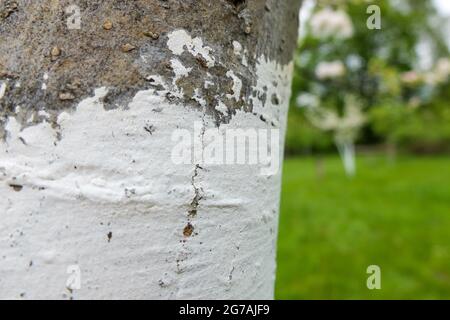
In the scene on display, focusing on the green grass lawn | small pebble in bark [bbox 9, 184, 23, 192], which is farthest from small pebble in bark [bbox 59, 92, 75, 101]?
the green grass lawn

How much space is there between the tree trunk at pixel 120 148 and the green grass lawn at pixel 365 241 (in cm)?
216

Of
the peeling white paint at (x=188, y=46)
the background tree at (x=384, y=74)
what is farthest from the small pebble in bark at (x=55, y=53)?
the background tree at (x=384, y=74)

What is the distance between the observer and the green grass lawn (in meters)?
2.66

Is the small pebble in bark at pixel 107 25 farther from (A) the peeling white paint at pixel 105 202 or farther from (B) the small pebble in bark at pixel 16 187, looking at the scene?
(B) the small pebble in bark at pixel 16 187

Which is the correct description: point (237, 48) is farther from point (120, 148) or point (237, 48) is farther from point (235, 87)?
point (120, 148)

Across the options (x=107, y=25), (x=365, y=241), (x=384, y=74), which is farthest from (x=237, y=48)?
(x=365, y=241)

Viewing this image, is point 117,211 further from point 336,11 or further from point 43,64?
point 336,11

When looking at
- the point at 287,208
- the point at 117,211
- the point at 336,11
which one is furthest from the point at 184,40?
the point at 287,208

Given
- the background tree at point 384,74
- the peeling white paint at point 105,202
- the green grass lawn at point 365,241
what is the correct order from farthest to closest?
1. the background tree at point 384,74
2. the green grass lawn at point 365,241
3. the peeling white paint at point 105,202

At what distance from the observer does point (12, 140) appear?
0.50m

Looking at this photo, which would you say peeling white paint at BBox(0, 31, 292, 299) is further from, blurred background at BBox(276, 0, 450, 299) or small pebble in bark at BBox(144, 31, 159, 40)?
blurred background at BBox(276, 0, 450, 299)

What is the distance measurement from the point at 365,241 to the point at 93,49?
335 cm

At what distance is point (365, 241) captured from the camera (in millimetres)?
3535

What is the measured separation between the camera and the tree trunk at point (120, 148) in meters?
0.49
